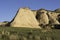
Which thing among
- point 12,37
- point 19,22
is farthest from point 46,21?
point 12,37

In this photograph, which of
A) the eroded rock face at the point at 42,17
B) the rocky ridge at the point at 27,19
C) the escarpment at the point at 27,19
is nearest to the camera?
the rocky ridge at the point at 27,19

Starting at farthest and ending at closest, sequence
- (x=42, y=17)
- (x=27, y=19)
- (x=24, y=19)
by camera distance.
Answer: (x=42, y=17)
(x=27, y=19)
(x=24, y=19)

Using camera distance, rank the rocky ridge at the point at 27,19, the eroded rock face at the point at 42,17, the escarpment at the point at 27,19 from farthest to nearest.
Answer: the eroded rock face at the point at 42,17
the escarpment at the point at 27,19
the rocky ridge at the point at 27,19

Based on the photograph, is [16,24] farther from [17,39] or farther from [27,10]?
[17,39]

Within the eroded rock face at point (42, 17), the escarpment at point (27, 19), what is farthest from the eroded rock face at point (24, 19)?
the eroded rock face at point (42, 17)

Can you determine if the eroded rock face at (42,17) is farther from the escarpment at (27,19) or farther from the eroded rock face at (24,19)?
the eroded rock face at (24,19)

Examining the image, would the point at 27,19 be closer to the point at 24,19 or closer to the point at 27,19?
the point at 27,19

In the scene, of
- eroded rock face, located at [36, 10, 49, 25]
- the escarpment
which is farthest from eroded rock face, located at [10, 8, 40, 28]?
eroded rock face, located at [36, 10, 49, 25]

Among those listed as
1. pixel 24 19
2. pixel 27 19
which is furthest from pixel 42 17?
pixel 24 19

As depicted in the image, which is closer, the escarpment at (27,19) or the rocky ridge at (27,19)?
the rocky ridge at (27,19)

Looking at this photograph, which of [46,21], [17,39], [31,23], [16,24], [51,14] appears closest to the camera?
[17,39]

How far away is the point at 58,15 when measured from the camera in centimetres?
8569

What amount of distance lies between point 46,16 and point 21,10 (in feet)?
50.8

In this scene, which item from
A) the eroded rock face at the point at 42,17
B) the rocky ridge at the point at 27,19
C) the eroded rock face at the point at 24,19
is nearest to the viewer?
the rocky ridge at the point at 27,19
